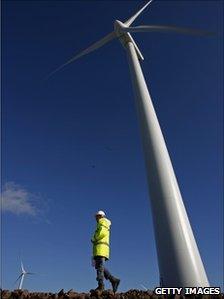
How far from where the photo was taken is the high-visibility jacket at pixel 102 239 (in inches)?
508

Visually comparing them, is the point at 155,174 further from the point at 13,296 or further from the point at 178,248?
the point at 13,296

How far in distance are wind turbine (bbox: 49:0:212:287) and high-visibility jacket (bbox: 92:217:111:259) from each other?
5.93 feet

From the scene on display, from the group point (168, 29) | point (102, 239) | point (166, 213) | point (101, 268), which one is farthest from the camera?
point (168, 29)

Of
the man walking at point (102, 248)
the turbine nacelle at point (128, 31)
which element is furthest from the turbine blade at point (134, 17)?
the man walking at point (102, 248)

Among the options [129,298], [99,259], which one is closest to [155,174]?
[99,259]

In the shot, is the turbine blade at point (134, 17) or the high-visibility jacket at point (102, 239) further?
the turbine blade at point (134, 17)

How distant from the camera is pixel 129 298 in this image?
7457 mm

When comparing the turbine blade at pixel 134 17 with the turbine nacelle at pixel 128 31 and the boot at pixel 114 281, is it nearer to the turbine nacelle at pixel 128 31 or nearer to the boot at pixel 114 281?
the turbine nacelle at pixel 128 31

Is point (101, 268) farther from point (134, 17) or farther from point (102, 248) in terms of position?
point (134, 17)

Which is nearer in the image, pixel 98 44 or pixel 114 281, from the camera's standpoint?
pixel 114 281

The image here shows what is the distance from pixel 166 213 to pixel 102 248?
2.66 m

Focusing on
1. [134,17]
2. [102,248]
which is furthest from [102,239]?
[134,17]

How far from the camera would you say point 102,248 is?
13.0m

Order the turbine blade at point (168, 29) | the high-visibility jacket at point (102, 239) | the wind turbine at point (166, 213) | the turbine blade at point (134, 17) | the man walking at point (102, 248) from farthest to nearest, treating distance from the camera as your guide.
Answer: the turbine blade at point (134, 17) → the turbine blade at point (168, 29) → the high-visibility jacket at point (102, 239) → the man walking at point (102, 248) → the wind turbine at point (166, 213)
